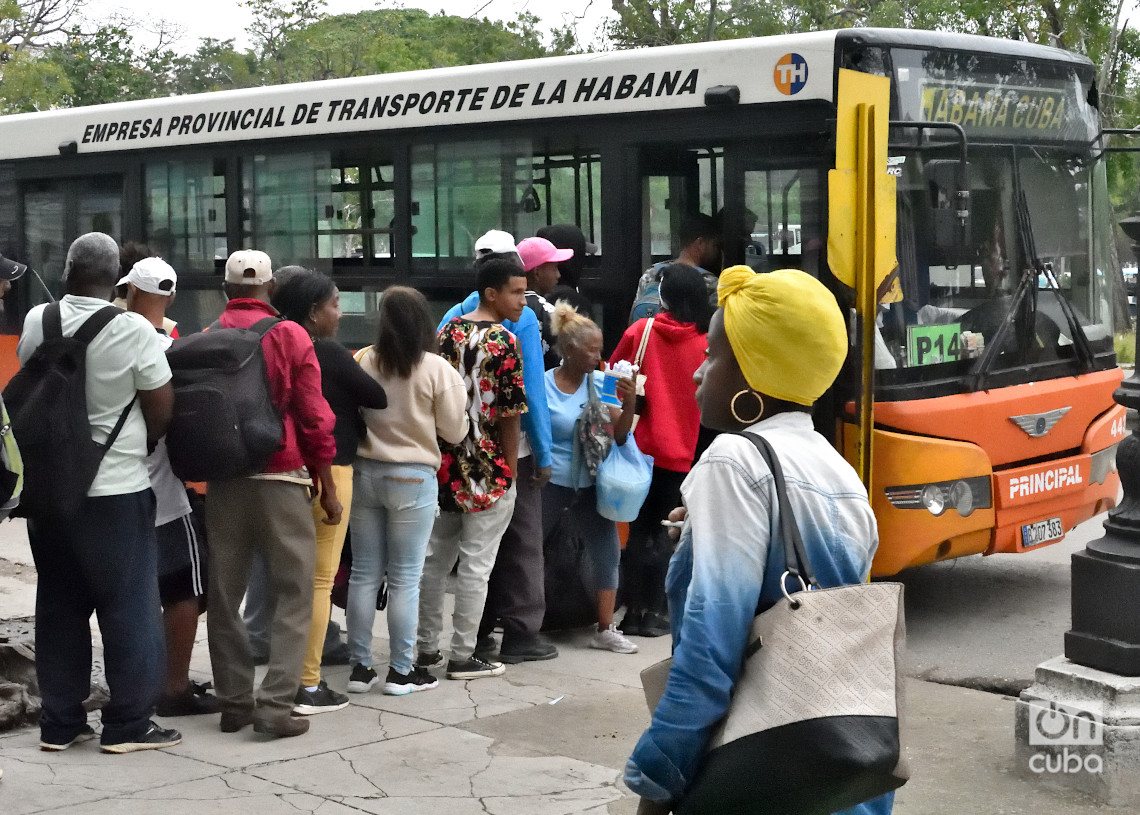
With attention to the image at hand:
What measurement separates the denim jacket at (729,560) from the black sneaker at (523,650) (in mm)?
4190

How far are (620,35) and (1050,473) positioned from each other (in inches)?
800

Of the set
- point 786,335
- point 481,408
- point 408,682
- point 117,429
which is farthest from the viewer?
point 481,408

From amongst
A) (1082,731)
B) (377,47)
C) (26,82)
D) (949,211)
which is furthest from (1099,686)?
(377,47)

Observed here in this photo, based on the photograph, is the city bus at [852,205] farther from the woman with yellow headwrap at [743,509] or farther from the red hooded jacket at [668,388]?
the woman with yellow headwrap at [743,509]

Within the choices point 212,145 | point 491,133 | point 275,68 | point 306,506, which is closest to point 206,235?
point 212,145

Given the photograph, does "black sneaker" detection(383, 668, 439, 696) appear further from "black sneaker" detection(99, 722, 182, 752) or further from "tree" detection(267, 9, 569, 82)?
"tree" detection(267, 9, 569, 82)

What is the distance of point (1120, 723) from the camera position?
486 centimetres

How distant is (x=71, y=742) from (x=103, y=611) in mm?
563

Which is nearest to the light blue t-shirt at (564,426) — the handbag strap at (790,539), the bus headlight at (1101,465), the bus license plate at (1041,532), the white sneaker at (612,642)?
the white sneaker at (612,642)

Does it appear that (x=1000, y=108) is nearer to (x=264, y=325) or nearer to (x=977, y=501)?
(x=977, y=501)

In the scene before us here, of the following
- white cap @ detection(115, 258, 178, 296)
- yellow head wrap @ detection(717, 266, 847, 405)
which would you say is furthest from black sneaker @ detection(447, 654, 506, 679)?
yellow head wrap @ detection(717, 266, 847, 405)

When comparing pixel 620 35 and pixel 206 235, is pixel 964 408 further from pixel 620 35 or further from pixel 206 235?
pixel 620 35

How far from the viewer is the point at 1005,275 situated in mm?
7348

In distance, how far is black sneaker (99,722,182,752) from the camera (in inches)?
206
